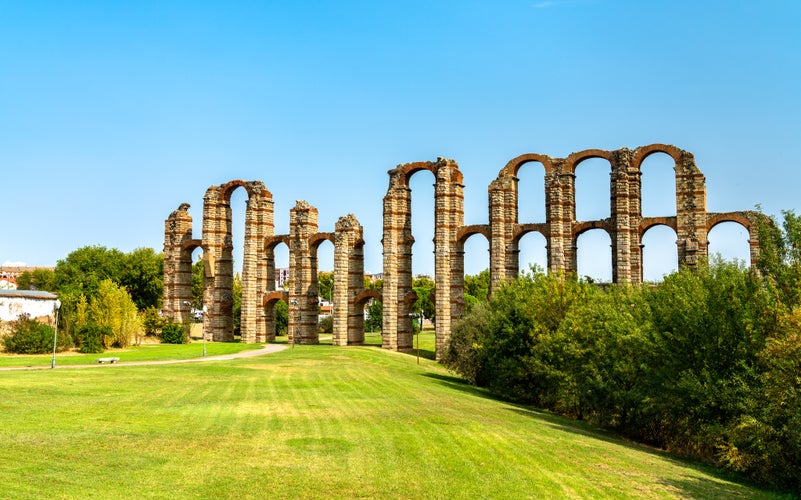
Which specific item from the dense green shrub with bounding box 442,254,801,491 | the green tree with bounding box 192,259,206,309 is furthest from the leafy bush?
the dense green shrub with bounding box 442,254,801,491

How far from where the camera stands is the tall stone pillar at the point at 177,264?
6606cm

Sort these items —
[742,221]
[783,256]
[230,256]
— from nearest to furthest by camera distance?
[783,256] → [742,221] → [230,256]

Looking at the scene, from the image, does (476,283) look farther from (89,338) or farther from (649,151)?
(89,338)

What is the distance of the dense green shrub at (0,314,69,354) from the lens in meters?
37.8

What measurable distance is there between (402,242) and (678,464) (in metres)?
38.1

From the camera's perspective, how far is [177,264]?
66.9m

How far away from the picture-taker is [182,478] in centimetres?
1270

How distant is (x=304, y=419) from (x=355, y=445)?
364cm

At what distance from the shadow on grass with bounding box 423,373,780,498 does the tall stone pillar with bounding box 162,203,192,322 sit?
4029 centimetres

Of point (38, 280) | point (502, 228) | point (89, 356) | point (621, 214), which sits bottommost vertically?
point (89, 356)

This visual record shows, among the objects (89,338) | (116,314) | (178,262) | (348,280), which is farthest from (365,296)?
(89,338)

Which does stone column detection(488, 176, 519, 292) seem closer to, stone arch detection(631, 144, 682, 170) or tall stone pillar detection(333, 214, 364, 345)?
stone arch detection(631, 144, 682, 170)

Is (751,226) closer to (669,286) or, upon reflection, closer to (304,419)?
(669,286)

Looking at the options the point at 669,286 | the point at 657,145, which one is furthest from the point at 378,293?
the point at 669,286
